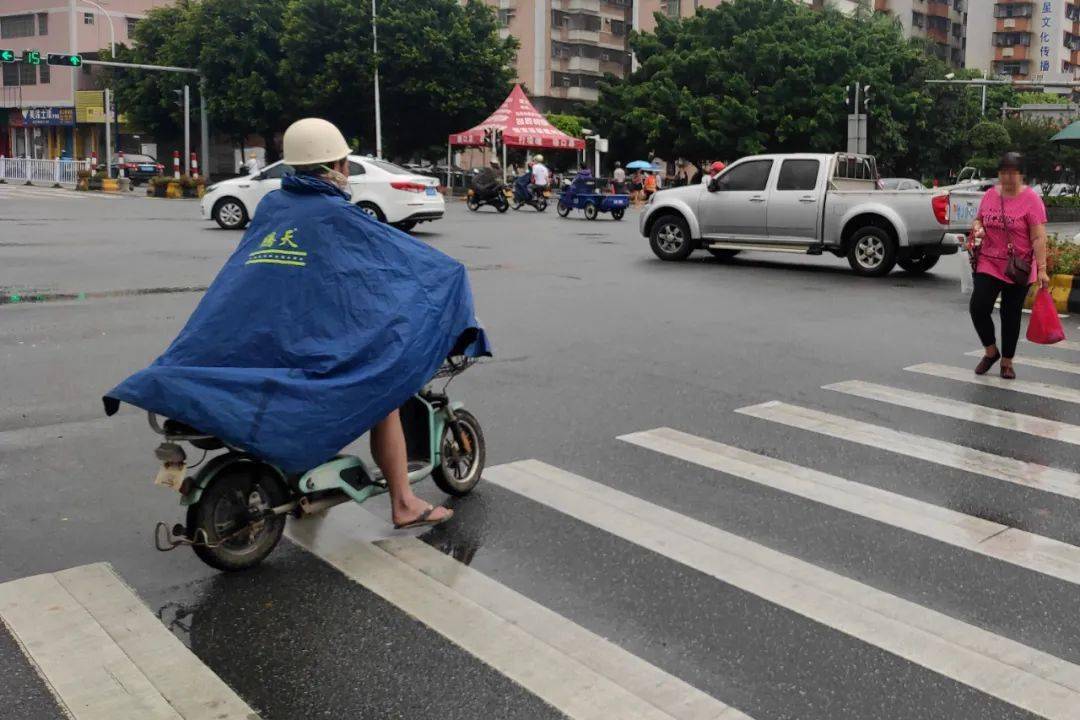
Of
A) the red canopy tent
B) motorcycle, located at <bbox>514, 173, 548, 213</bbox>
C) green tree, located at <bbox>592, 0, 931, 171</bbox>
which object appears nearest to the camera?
motorcycle, located at <bbox>514, 173, 548, 213</bbox>

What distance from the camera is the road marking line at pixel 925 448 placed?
5963 mm

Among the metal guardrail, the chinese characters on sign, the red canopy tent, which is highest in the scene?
the chinese characters on sign

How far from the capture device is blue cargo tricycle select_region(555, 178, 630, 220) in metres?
30.0

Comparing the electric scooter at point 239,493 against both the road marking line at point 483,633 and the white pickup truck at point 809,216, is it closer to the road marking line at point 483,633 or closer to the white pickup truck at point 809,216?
the road marking line at point 483,633

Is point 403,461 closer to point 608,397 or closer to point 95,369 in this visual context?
point 608,397

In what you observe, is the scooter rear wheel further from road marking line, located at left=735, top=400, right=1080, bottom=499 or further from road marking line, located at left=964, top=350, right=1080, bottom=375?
road marking line, located at left=964, top=350, right=1080, bottom=375

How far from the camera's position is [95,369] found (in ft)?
27.5

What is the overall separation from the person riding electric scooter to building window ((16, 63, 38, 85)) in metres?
73.7

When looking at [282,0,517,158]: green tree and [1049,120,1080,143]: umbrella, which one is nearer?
[1049,120,1080,143]: umbrella

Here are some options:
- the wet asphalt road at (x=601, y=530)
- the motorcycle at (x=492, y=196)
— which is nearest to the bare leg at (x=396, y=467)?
the wet asphalt road at (x=601, y=530)

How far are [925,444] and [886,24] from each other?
55023 millimetres

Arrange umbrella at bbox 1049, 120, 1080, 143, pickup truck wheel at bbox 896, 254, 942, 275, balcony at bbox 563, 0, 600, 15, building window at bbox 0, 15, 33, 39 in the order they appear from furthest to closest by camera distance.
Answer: balcony at bbox 563, 0, 600, 15 < building window at bbox 0, 15, 33, 39 < umbrella at bbox 1049, 120, 1080, 143 < pickup truck wheel at bbox 896, 254, 942, 275

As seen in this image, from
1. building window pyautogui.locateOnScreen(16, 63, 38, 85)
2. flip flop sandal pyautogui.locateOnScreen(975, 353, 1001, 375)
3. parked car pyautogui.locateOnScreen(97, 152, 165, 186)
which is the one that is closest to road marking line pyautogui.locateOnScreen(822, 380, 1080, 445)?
flip flop sandal pyautogui.locateOnScreen(975, 353, 1001, 375)

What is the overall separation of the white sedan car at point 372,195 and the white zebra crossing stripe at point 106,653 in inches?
669
